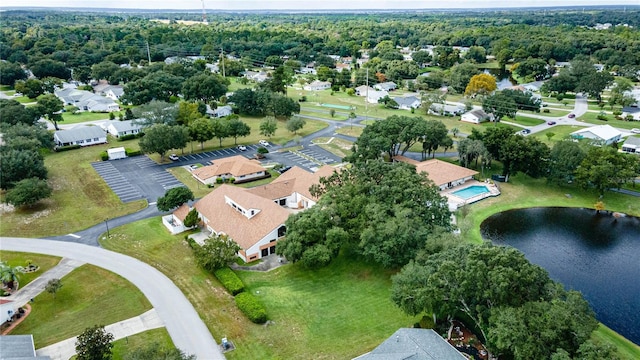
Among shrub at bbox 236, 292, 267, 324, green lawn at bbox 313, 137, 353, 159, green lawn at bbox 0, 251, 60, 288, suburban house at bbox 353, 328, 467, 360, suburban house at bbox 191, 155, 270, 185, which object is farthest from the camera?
green lawn at bbox 313, 137, 353, 159

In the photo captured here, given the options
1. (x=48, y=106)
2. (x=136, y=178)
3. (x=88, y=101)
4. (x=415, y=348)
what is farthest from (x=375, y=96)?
(x=415, y=348)

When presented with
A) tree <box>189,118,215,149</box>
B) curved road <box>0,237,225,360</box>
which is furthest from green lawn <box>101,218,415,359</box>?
tree <box>189,118,215,149</box>

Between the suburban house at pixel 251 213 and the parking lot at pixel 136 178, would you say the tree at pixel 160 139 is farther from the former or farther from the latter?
the suburban house at pixel 251 213

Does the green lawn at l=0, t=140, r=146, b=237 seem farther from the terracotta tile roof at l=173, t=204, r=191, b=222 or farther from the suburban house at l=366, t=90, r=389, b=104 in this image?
the suburban house at l=366, t=90, r=389, b=104

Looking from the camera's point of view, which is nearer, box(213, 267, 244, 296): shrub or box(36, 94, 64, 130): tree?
box(213, 267, 244, 296): shrub

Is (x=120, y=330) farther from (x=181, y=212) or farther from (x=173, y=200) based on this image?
(x=173, y=200)

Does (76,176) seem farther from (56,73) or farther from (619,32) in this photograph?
(619,32)
